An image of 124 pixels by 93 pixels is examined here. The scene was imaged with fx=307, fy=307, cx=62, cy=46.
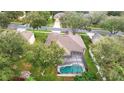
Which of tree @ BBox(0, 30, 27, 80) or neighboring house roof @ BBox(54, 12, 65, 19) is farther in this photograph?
neighboring house roof @ BBox(54, 12, 65, 19)

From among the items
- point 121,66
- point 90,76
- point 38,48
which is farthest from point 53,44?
point 121,66

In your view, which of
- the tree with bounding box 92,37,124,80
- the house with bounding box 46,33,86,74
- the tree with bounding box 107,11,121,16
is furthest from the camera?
the tree with bounding box 107,11,121,16

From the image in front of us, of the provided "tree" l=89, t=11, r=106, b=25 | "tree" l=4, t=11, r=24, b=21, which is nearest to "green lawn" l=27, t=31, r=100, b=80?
"tree" l=89, t=11, r=106, b=25

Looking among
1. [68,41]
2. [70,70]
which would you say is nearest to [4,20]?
[68,41]

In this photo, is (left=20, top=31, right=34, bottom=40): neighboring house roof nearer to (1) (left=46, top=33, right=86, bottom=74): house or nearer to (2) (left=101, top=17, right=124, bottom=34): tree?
(1) (left=46, top=33, right=86, bottom=74): house

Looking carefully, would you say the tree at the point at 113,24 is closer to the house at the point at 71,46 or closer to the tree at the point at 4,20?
the house at the point at 71,46

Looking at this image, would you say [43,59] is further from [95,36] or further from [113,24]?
[113,24]

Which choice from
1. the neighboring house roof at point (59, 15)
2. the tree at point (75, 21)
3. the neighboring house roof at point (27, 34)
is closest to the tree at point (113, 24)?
the tree at point (75, 21)
